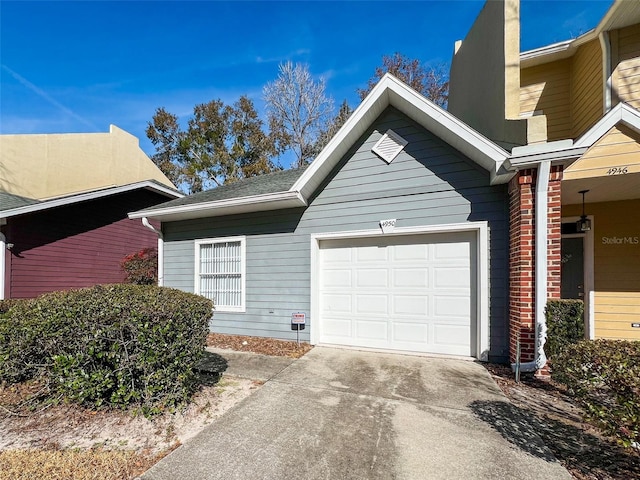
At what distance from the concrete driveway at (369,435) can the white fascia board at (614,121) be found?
3953mm

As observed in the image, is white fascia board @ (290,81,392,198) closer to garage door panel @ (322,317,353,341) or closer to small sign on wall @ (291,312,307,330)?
small sign on wall @ (291,312,307,330)

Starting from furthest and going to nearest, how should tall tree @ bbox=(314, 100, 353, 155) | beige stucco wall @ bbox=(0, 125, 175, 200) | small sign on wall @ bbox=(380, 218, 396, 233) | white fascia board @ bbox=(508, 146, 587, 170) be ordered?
tall tree @ bbox=(314, 100, 353, 155)
beige stucco wall @ bbox=(0, 125, 175, 200)
small sign on wall @ bbox=(380, 218, 396, 233)
white fascia board @ bbox=(508, 146, 587, 170)

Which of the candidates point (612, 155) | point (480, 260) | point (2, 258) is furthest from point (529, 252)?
point (2, 258)

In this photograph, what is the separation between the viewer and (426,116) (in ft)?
16.8

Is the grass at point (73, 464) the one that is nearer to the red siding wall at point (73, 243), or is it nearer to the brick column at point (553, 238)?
the brick column at point (553, 238)

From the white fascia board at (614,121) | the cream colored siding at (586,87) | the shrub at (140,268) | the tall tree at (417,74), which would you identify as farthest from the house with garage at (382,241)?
the tall tree at (417,74)

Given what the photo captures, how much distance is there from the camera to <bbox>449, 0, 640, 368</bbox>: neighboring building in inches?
166

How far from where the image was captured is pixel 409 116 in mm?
5543

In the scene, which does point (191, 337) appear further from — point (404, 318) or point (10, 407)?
point (404, 318)

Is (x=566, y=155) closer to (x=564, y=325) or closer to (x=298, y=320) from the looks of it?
(x=564, y=325)

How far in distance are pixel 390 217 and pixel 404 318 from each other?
1919 mm

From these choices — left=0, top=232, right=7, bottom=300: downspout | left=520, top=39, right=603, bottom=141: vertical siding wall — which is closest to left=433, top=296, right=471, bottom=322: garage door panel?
left=520, top=39, right=603, bottom=141: vertical siding wall

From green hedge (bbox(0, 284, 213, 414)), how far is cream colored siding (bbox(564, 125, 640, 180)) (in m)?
6.13

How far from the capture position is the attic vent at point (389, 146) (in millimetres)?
5633
